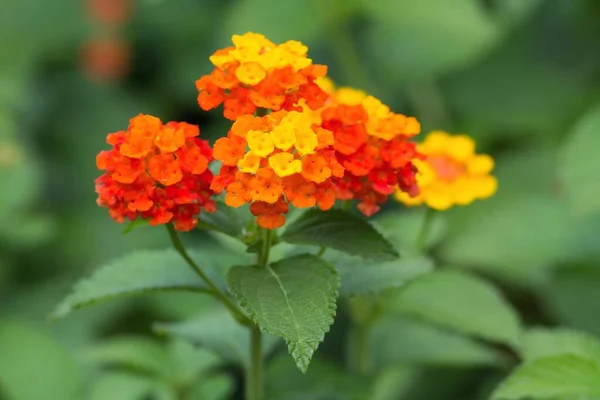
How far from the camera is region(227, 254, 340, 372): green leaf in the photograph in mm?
972

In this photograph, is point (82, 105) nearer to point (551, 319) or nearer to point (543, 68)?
point (543, 68)

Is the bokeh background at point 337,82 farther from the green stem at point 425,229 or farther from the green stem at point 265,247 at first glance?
the green stem at point 265,247

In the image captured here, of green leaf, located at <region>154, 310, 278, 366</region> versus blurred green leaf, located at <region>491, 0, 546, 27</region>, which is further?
blurred green leaf, located at <region>491, 0, 546, 27</region>

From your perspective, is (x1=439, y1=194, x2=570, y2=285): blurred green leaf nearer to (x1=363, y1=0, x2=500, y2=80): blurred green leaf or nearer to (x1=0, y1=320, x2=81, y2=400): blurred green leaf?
(x1=363, y1=0, x2=500, y2=80): blurred green leaf

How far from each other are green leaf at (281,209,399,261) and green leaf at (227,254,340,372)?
29 millimetres

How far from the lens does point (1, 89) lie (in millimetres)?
2783

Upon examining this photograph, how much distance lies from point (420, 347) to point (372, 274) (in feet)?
1.37

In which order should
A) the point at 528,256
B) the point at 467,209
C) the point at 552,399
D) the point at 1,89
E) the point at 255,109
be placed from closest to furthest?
1. the point at 255,109
2. the point at 552,399
3. the point at 528,256
4. the point at 467,209
5. the point at 1,89

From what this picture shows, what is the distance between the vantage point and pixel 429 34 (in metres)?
2.64

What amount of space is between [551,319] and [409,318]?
565 mm

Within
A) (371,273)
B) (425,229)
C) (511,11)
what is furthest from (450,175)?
(511,11)

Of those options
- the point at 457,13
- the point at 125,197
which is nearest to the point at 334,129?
the point at 125,197

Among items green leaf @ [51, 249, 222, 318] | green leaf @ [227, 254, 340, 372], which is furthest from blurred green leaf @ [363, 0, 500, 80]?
green leaf @ [227, 254, 340, 372]

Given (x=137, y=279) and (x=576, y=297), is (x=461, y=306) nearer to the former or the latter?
(x=576, y=297)
